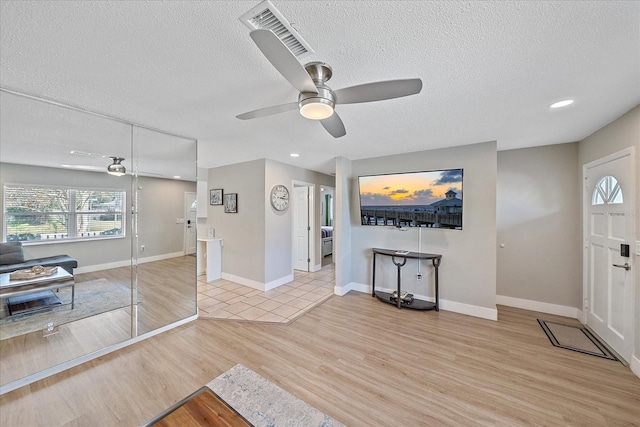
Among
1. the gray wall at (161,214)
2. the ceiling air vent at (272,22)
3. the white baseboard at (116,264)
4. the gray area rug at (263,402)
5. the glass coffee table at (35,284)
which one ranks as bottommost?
the gray area rug at (263,402)

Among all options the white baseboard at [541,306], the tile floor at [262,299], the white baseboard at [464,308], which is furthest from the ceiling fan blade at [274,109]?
the white baseboard at [541,306]

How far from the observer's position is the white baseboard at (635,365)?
205cm

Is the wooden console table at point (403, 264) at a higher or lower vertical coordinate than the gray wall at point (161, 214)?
lower

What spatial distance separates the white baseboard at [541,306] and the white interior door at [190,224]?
468 centimetres

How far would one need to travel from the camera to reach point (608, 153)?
2541mm

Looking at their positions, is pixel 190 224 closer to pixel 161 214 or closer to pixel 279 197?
pixel 161 214

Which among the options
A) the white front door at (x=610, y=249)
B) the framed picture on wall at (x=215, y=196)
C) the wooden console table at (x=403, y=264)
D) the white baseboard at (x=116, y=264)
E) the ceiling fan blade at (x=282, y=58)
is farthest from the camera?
the framed picture on wall at (x=215, y=196)

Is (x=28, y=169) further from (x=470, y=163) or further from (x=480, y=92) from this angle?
(x=470, y=163)

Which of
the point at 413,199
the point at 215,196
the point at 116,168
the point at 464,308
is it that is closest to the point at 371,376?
the point at 464,308

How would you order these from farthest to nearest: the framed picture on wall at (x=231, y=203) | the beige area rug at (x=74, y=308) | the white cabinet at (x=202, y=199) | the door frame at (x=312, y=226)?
1. the door frame at (x=312, y=226)
2. the white cabinet at (x=202, y=199)
3. the framed picture on wall at (x=231, y=203)
4. the beige area rug at (x=74, y=308)

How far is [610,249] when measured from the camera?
8.29ft

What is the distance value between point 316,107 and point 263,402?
7.20 feet

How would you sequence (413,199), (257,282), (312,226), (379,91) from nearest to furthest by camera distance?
(379,91)
(413,199)
(257,282)
(312,226)

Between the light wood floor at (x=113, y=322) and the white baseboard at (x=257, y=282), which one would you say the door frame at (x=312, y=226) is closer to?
the white baseboard at (x=257, y=282)
